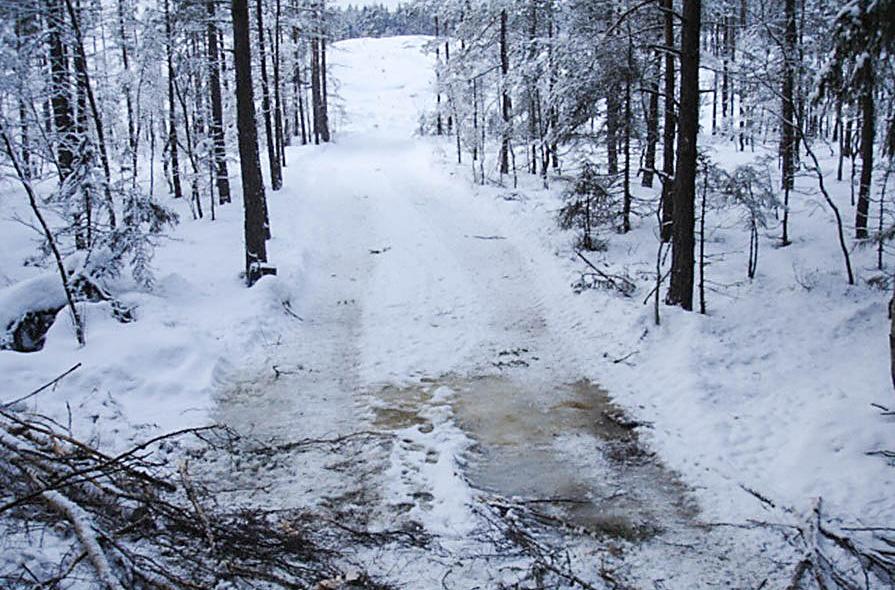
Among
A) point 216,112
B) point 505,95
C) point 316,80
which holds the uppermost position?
point 316,80

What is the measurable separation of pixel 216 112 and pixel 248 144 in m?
9.05

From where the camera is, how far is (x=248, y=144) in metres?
12.0

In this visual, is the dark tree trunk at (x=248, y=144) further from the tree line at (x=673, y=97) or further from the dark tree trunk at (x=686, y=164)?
the dark tree trunk at (x=686, y=164)

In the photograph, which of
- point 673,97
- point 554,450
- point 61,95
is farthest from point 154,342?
point 673,97

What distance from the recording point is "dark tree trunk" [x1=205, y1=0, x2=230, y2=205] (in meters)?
18.6

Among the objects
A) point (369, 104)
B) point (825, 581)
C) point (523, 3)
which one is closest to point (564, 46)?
point (523, 3)

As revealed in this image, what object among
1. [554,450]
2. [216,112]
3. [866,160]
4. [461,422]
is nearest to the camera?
[554,450]

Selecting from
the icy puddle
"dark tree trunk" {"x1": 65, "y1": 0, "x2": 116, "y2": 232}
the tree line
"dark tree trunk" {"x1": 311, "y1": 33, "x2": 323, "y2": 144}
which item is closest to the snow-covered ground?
the icy puddle

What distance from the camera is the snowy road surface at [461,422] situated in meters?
4.93

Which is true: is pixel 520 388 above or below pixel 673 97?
below

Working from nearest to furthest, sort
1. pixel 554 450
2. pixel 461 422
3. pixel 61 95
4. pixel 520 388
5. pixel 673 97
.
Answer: pixel 554 450 → pixel 461 422 → pixel 520 388 → pixel 61 95 → pixel 673 97

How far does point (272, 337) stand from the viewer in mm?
10188

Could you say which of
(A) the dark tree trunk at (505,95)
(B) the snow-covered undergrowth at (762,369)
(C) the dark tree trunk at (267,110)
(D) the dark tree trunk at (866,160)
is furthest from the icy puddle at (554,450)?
(A) the dark tree trunk at (505,95)

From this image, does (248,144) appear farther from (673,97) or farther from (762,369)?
(762,369)
